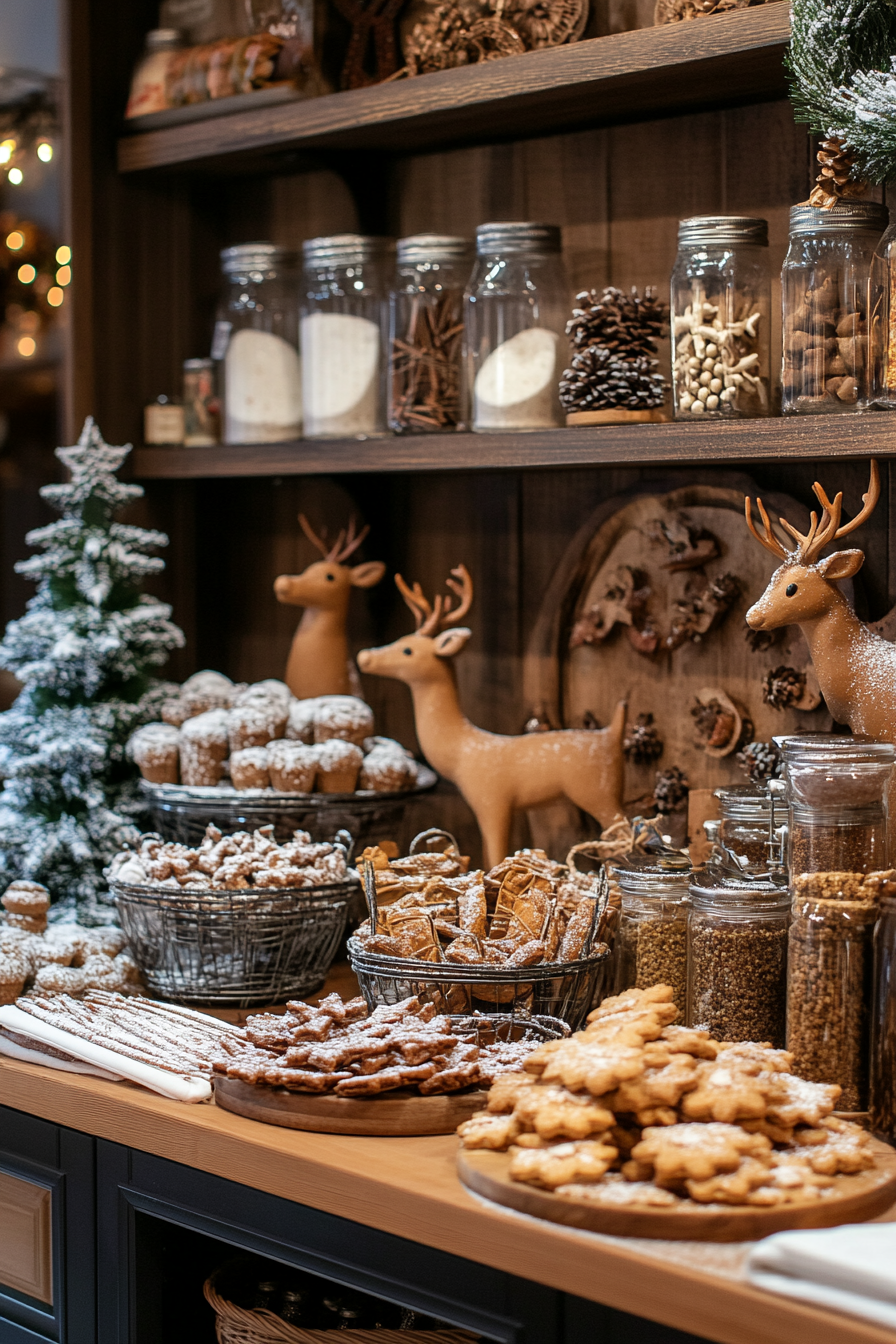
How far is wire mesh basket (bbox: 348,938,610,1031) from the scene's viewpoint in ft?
4.72

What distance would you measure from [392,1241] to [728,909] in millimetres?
419

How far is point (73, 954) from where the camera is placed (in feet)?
5.86

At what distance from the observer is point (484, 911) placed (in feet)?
5.19

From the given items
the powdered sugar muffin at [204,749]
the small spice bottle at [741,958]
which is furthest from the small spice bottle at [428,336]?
the small spice bottle at [741,958]

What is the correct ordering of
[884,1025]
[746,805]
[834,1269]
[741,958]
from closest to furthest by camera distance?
[834,1269], [884,1025], [741,958], [746,805]

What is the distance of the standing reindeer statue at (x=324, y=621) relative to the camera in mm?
2100

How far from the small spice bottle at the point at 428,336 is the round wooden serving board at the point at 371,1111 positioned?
0.89m

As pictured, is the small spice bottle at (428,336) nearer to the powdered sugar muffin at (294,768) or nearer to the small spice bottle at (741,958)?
the powdered sugar muffin at (294,768)

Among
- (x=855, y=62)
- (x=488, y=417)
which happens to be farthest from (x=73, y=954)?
(x=855, y=62)

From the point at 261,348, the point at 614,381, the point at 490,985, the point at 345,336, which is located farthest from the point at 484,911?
the point at 261,348

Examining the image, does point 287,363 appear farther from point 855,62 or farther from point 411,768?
point 855,62

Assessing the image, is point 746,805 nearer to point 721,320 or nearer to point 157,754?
point 721,320

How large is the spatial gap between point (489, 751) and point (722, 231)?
2.27 feet

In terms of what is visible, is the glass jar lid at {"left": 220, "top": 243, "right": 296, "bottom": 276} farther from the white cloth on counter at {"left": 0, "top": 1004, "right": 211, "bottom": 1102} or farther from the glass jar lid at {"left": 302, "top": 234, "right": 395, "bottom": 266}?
the white cloth on counter at {"left": 0, "top": 1004, "right": 211, "bottom": 1102}
